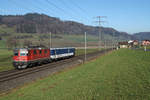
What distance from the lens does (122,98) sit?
1116 centimetres

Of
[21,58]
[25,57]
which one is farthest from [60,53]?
[21,58]

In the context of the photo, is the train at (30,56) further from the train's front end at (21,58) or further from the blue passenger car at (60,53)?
the blue passenger car at (60,53)

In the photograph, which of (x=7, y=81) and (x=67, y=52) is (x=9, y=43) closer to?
(x=67, y=52)

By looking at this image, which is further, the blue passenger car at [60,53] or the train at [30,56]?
the blue passenger car at [60,53]

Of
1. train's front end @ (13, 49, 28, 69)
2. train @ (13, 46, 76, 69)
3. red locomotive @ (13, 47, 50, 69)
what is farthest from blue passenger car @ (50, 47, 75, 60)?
train's front end @ (13, 49, 28, 69)

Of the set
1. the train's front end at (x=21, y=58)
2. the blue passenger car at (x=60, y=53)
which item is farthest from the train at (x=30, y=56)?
the blue passenger car at (x=60, y=53)

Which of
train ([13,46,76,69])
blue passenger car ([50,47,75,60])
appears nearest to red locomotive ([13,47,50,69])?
train ([13,46,76,69])

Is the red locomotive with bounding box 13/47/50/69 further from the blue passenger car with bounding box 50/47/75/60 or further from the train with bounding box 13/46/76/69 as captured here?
the blue passenger car with bounding box 50/47/75/60

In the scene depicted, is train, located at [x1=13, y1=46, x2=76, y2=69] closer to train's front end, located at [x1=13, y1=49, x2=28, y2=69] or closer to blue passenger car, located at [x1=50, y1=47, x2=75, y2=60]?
train's front end, located at [x1=13, y1=49, x2=28, y2=69]

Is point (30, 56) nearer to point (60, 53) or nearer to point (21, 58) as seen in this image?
point (21, 58)

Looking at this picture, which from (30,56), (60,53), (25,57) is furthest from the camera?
(60,53)

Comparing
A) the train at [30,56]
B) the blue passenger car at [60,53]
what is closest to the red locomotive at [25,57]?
the train at [30,56]

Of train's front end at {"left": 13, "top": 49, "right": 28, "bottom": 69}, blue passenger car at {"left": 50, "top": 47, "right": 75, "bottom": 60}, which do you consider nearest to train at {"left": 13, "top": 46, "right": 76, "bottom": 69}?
train's front end at {"left": 13, "top": 49, "right": 28, "bottom": 69}

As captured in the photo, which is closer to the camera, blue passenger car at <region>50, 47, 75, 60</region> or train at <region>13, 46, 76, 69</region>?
train at <region>13, 46, 76, 69</region>
